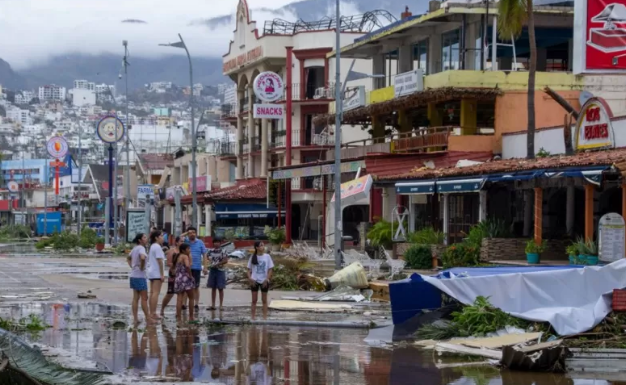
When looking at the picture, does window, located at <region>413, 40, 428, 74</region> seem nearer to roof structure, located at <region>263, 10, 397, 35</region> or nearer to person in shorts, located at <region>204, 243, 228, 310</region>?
roof structure, located at <region>263, 10, 397, 35</region>

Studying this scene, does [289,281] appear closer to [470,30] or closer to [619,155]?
[619,155]

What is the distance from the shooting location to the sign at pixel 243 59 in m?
72.9

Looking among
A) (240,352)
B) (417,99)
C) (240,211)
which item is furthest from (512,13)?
(240,211)

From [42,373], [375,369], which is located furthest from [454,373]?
[42,373]

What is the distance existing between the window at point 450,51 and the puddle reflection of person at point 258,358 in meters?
27.1

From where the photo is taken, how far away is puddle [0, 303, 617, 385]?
13.9m

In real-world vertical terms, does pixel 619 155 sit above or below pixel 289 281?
above

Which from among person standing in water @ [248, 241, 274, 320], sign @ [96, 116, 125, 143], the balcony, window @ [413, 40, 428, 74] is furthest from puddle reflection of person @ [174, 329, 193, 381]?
the balcony

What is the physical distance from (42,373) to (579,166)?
55.3 feet

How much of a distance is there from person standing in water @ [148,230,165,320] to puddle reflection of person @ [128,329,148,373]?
225 centimetres

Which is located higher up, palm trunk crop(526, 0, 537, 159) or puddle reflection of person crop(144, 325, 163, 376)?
palm trunk crop(526, 0, 537, 159)

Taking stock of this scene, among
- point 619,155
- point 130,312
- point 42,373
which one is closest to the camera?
point 42,373

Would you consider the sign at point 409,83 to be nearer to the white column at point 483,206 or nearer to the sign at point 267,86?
the white column at point 483,206

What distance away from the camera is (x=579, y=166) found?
26.0 m
